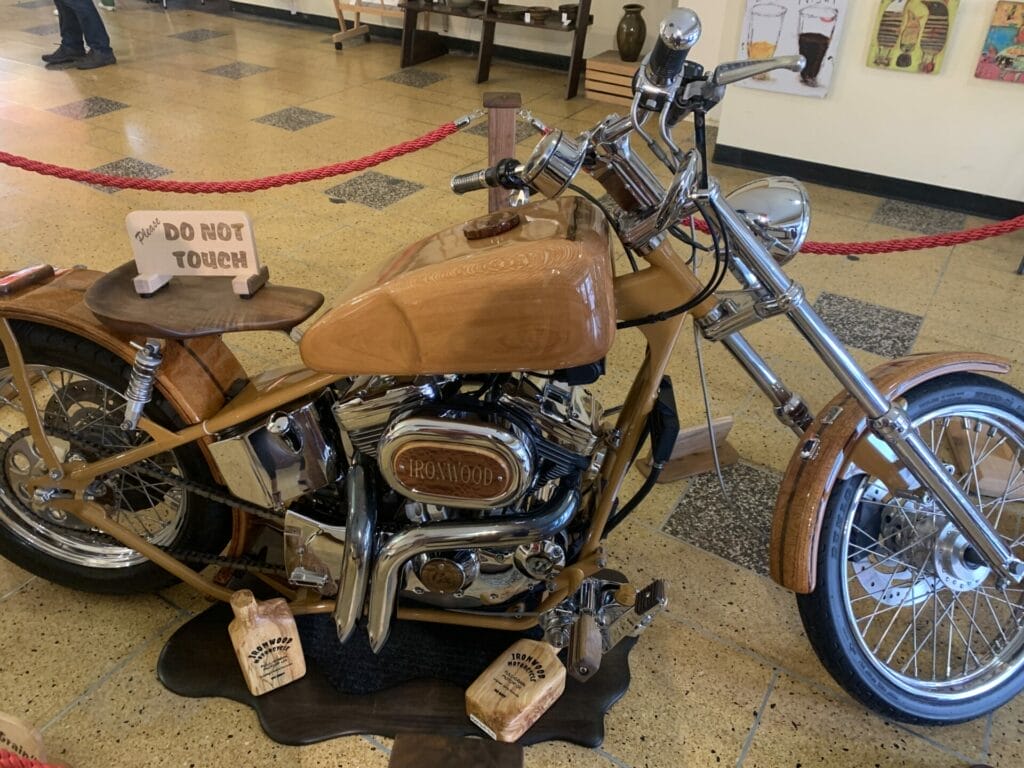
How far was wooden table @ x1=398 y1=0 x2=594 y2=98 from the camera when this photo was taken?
499cm

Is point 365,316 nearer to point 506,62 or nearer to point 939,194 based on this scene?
point 939,194

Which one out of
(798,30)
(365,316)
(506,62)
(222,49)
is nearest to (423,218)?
(798,30)

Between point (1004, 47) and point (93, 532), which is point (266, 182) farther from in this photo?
point (1004, 47)

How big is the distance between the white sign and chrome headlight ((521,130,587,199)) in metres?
0.56

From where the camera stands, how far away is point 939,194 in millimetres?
3660

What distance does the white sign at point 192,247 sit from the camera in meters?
1.36

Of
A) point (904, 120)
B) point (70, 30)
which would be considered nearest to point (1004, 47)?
point (904, 120)

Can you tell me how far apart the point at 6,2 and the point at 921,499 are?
906 centimetres

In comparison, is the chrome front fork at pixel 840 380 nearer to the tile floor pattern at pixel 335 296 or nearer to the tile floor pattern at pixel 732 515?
the tile floor pattern at pixel 335 296

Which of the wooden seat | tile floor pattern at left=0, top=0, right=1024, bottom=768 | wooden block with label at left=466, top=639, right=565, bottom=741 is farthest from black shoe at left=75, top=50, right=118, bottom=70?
wooden block with label at left=466, top=639, right=565, bottom=741

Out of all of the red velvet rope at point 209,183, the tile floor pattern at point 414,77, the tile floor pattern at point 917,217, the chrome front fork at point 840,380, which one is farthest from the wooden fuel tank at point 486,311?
the tile floor pattern at point 414,77

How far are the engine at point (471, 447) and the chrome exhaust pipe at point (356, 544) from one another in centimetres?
5

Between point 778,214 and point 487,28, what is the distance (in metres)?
4.54

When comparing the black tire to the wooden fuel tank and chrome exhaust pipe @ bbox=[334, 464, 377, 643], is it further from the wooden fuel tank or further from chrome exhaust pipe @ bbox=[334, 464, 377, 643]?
the wooden fuel tank
